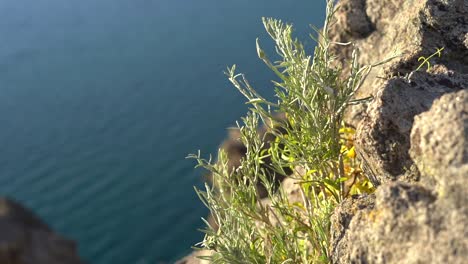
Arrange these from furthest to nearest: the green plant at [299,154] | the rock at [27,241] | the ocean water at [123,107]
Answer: the ocean water at [123,107]
the green plant at [299,154]
the rock at [27,241]

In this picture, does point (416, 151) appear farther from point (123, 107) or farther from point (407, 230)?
point (123, 107)

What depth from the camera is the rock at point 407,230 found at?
1938 millimetres

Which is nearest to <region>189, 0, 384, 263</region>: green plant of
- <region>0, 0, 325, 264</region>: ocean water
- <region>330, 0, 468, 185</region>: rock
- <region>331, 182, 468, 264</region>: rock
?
<region>330, 0, 468, 185</region>: rock

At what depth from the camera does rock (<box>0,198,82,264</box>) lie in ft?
8.37

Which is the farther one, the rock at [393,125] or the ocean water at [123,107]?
the ocean water at [123,107]

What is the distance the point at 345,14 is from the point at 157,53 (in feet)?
40.6

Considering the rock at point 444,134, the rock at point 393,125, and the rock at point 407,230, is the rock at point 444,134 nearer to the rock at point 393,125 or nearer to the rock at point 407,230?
the rock at point 407,230

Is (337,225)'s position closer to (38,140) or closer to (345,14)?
(345,14)

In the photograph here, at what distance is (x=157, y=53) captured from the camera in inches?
650

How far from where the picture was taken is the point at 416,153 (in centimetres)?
236

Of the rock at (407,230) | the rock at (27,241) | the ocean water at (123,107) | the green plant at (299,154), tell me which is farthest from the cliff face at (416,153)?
the ocean water at (123,107)

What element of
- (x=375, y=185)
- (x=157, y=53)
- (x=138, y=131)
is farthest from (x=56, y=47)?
(x=375, y=185)

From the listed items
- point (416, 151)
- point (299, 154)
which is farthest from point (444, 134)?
point (299, 154)

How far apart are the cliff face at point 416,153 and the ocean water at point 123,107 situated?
7.26 metres
